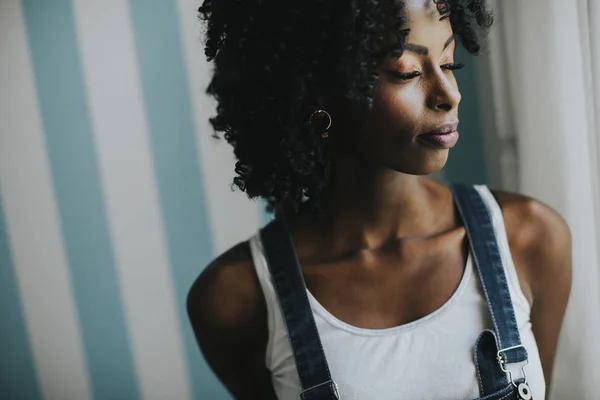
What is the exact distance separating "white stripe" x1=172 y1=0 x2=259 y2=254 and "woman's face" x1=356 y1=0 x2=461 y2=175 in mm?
622

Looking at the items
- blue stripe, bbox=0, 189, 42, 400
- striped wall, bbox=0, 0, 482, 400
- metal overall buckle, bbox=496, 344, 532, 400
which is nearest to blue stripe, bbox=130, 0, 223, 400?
striped wall, bbox=0, 0, 482, 400

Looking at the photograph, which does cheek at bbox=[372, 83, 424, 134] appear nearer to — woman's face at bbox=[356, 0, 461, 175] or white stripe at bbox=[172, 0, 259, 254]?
→ woman's face at bbox=[356, 0, 461, 175]

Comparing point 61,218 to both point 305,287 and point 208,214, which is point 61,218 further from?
point 305,287

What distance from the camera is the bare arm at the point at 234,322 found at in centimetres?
101

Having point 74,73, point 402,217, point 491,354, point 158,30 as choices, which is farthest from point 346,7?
point 74,73

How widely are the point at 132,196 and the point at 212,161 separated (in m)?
0.19

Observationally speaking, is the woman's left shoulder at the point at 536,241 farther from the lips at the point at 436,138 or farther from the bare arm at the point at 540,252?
the lips at the point at 436,138

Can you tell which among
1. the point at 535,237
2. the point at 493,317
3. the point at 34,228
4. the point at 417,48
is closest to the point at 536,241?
the point at 535,237

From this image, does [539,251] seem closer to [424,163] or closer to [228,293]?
[424,163]

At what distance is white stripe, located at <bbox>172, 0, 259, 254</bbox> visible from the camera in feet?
4.57

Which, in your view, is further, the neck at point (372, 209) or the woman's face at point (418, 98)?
the neck at point (372, 209)

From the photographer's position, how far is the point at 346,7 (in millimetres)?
820

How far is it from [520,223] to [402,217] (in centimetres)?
17

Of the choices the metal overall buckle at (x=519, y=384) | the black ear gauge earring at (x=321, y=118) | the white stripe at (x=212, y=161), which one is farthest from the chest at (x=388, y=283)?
the white stripe at (x=212, y=161)
